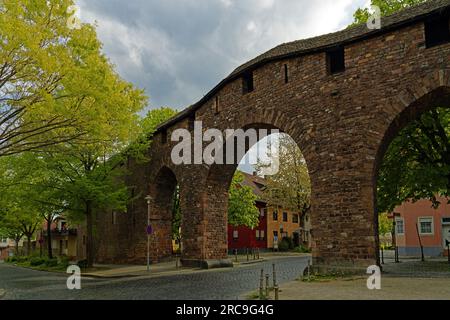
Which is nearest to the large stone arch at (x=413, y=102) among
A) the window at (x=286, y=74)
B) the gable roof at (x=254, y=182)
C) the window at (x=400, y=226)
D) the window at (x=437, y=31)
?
the window at (x=437, y=31)

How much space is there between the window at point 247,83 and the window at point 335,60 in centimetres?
477

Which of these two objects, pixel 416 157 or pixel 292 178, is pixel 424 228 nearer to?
pixel 292 178

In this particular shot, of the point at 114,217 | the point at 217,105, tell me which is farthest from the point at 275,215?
the point at 217,105

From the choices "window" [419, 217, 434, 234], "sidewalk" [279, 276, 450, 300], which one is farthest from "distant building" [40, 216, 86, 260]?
"sidewalk" [279, 276, 450, 300]

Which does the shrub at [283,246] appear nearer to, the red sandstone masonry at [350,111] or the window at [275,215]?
the window at [275,215]

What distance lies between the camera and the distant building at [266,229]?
4538cm

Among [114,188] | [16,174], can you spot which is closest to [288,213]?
[114,188]

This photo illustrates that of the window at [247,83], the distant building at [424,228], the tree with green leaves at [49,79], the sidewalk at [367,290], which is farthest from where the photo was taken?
the distant building at [424,228]

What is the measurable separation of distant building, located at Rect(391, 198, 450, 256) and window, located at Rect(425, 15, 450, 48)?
69.1 ft

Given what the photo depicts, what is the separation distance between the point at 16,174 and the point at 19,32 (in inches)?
625

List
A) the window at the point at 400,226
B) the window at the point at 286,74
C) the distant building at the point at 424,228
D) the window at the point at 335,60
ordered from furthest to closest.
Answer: the window at the point at 400,226
the distant building at the point at 424,228
the window at the point at 286,74
the window at the point at 335,60

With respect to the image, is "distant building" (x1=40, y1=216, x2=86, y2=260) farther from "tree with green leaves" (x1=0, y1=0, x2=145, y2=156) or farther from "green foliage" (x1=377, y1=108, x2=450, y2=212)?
"green foliage" (x1=377, y1=108, x2=450, y2=212)
